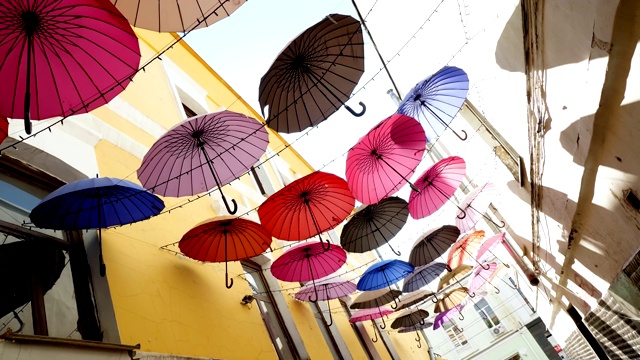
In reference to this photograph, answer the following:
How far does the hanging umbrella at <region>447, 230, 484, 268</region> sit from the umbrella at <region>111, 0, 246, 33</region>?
778 cm

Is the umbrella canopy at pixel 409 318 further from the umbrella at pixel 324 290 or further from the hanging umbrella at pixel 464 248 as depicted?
the umbrella at pixel 324 290

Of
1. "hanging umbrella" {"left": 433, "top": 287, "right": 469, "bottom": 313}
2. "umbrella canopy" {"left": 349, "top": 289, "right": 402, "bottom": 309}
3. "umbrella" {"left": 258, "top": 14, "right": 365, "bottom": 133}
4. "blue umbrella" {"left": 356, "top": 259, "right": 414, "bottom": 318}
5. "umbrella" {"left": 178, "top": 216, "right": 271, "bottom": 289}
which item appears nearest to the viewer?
"umbrella" {"left": 258, "top": 14, "right": 365, "bottom": 133}

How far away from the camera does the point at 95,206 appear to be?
3631 millimetres

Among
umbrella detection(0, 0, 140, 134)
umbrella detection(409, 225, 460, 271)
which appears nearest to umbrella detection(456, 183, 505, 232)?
umbrella detection(409, 225, 460, 271)

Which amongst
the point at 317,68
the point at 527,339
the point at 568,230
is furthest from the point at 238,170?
the point at 527,339

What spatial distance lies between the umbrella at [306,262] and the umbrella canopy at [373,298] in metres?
2.09

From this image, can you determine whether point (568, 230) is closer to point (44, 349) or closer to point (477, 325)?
point (44, 349)

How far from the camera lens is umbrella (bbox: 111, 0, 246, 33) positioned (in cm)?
290

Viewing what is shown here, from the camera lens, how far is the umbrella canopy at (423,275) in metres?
8.78

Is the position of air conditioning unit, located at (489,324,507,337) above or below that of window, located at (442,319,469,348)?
below

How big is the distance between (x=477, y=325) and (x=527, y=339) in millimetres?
3256

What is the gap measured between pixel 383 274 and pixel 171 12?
5.92m

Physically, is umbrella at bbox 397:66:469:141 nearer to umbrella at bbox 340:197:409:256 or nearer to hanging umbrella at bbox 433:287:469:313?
umbrella at bbox 340:197:409:256

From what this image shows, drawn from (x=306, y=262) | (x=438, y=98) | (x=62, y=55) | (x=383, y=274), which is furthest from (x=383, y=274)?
(x=62, y=55)
